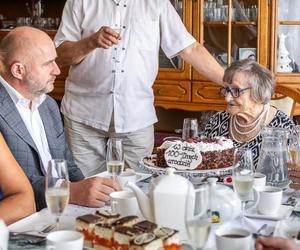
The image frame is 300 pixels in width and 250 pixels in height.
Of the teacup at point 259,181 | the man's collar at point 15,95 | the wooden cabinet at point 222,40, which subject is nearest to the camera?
the teacup at point 259,181

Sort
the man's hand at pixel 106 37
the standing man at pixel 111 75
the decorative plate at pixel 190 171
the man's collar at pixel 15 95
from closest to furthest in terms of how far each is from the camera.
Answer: the decorative plate at pixel 190 171
the man's collar at pixel 15 95
the man's hand at pixel 106 37
the standing man at pixel 111 75

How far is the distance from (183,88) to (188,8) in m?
0.55

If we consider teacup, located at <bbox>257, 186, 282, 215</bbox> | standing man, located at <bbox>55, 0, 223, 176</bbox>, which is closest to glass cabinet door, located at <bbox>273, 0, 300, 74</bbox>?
standing man, located at <bbox>55, 0, 223, 176</bbox>

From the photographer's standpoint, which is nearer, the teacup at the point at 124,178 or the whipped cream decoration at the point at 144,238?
the whipped cream decoration at the point at 144,238

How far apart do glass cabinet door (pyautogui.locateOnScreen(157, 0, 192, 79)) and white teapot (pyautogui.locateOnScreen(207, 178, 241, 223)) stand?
2.48 meters

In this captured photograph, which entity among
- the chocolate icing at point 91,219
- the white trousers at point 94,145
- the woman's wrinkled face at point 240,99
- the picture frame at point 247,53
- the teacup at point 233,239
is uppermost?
the picture frame at point 247,53

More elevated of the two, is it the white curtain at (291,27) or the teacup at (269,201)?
the white curtain at (291,27)

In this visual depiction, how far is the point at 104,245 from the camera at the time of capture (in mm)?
1285

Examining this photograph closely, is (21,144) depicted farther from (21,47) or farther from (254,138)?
(254,138)

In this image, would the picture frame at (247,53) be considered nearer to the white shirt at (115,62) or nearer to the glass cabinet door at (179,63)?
the glass cabinet door at (179,63)

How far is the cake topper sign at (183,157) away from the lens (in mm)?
1982

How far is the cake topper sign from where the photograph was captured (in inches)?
78.0

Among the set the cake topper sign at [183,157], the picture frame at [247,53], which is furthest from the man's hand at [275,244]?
the picture frame at [247,53]

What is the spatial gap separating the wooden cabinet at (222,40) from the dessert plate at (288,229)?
2.37 meters
